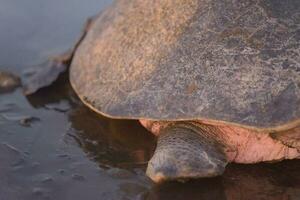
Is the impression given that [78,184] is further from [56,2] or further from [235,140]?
[56,2]

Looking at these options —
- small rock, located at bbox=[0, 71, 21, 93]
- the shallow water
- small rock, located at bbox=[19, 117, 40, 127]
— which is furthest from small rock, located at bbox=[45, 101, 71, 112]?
small rock, located at bbox=[0, 71, 21, 93]

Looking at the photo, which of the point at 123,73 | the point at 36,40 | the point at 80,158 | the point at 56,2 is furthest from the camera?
the point at 56,2

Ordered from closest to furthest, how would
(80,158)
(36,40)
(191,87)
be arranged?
(191,87), (80,158), (36,40)

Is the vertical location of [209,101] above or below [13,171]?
above

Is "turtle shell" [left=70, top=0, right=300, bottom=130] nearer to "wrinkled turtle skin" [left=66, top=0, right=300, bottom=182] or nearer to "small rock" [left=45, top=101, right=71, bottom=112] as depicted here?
"wrinkled turtle skin" [left=66, top=0, right=300, bottom=182]

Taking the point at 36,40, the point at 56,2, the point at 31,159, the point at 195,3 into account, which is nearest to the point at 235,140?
the point at 195,3

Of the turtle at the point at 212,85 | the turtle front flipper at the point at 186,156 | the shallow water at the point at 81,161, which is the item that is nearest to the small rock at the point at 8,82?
the shallow water at the point at 81,161

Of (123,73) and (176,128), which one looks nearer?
(176,128)
